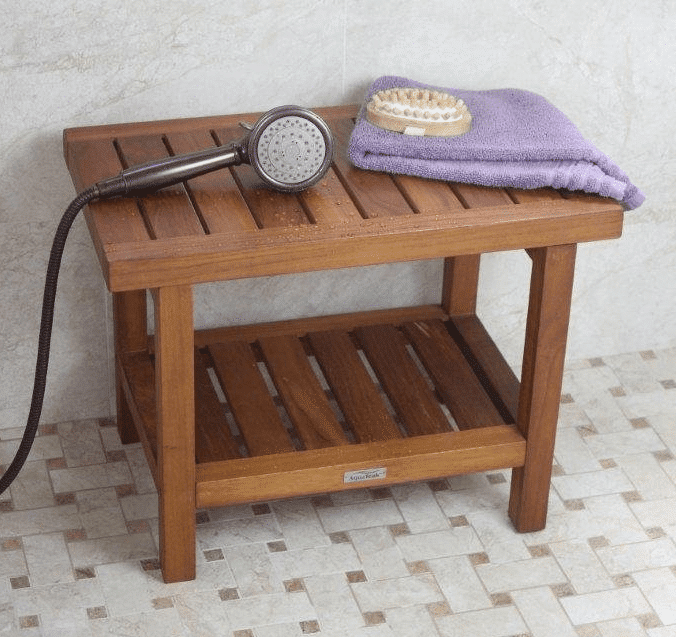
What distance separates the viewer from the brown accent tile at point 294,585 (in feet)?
7.59

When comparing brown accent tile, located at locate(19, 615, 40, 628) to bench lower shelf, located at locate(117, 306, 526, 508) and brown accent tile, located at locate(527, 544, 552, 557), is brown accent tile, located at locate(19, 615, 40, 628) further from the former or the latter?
→ brown accent tile, located at locate(527, 544, 552, 557)

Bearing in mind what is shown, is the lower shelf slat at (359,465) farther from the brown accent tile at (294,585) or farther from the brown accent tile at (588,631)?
the brown accent tile at (588,631)

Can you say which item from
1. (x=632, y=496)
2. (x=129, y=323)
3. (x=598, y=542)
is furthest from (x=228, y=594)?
(x=632, y=496)

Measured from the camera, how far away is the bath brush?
2.22 metres

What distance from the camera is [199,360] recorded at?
8.57 feet

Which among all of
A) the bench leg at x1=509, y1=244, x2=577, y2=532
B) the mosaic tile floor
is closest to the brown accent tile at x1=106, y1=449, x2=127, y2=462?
the mosaic tile floor

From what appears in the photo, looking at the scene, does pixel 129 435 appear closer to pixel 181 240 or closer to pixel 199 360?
pixel 199 360

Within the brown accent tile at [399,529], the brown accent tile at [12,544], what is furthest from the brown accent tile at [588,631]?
the brown accent tile at [12,544]

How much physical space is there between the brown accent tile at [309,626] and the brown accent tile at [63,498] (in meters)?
0.56

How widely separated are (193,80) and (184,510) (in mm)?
804

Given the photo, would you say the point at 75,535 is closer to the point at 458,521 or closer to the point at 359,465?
the point at 359,465

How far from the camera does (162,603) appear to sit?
7.44 ft

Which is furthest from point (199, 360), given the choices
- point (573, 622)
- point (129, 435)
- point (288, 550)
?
point (573, 622)

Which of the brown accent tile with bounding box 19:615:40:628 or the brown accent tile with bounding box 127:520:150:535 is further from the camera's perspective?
the brown accent tile with bounding box 127:520:150:535
